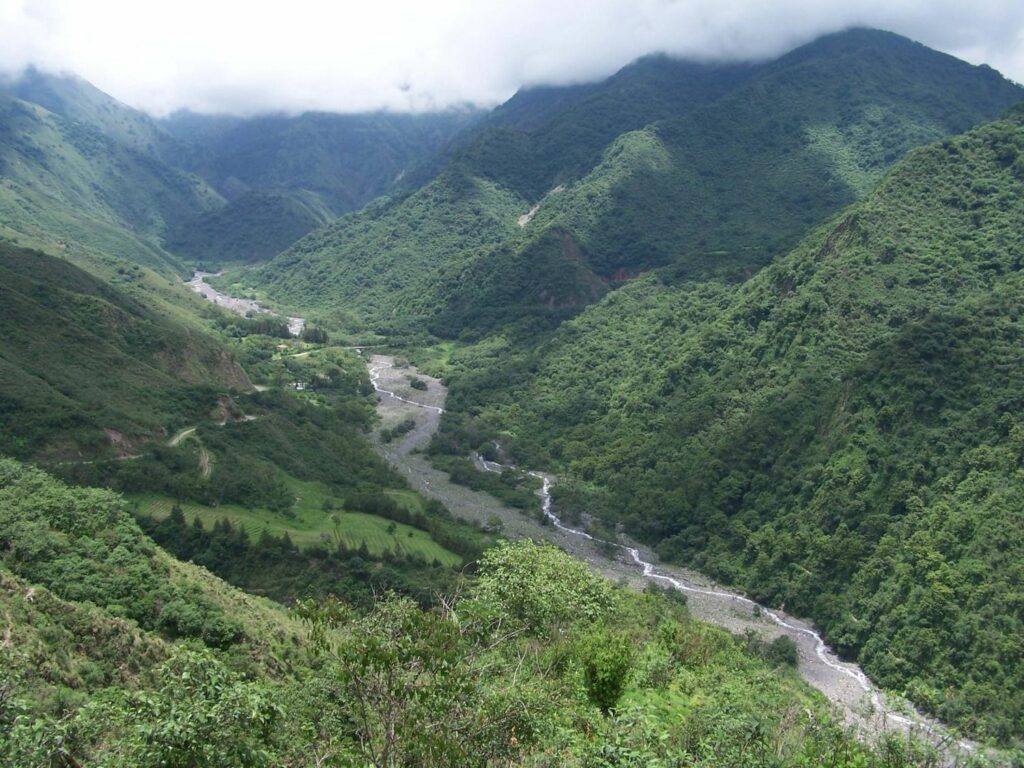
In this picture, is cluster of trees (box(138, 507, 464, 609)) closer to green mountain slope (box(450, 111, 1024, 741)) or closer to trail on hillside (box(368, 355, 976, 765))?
trail on hillside (box(368, 355, 976, 765))

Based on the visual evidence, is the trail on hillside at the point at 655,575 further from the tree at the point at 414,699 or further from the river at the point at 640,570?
the tree at the point at 414,699

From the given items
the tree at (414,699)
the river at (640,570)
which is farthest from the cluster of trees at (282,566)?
the tree at (414,699)

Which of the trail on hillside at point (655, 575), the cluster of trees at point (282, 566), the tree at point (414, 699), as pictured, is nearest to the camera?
the tree at point (414, 699)

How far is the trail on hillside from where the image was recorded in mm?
46438

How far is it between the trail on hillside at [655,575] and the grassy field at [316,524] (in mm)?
11116

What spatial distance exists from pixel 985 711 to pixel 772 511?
2482 centimetres

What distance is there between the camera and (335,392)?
106688mm

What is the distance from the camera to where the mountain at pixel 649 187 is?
442 ft

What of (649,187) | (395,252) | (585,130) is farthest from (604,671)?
(585,130)

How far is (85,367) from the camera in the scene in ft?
210

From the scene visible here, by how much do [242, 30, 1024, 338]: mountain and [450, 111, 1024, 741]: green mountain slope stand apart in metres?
24.3

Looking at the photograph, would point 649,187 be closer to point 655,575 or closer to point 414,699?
point 655,575

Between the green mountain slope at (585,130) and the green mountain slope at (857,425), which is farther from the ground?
the green mountain slope at (585,130)

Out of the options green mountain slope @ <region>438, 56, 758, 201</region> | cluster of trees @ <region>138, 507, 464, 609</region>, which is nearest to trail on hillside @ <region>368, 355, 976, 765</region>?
cluster of trees @ <region>138, 507, 464, 609</region>
